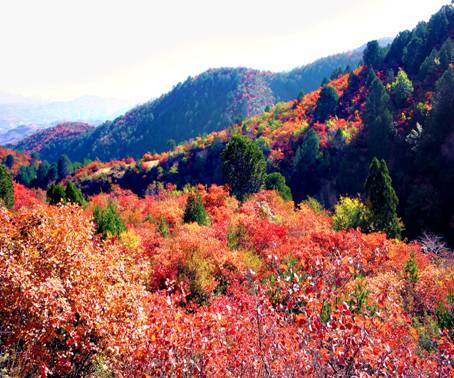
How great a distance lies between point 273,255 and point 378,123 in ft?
196

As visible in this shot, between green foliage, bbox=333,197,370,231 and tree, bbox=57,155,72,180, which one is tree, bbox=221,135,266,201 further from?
tree, bbox=57,155,72,180

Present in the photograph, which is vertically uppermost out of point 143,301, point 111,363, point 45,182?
point 143,301

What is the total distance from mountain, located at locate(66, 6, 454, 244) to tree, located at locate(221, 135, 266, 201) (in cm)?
1827

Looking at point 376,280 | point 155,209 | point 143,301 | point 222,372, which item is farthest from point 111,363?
point 155,209

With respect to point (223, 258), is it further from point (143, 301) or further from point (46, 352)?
point (46, 352)

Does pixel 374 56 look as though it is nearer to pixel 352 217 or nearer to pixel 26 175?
pixel 352 217

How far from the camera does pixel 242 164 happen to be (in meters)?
51.7

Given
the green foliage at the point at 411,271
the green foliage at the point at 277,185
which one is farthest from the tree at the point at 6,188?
the green foliage at the point at 411,271

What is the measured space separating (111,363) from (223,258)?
13.0m

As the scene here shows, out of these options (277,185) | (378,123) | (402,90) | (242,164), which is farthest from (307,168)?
(402,90)

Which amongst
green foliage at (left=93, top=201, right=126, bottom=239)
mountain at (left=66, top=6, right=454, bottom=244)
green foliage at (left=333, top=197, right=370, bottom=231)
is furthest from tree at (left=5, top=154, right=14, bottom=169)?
green foliage at (left=333, top=197, right=370, bottom=231)

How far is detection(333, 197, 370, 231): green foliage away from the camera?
36.8 m

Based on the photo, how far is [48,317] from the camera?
9539mm

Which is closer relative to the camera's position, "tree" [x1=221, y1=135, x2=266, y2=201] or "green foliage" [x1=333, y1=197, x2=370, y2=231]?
"green foliage" [x1=333, y1=197, x2=370, y2=231]
